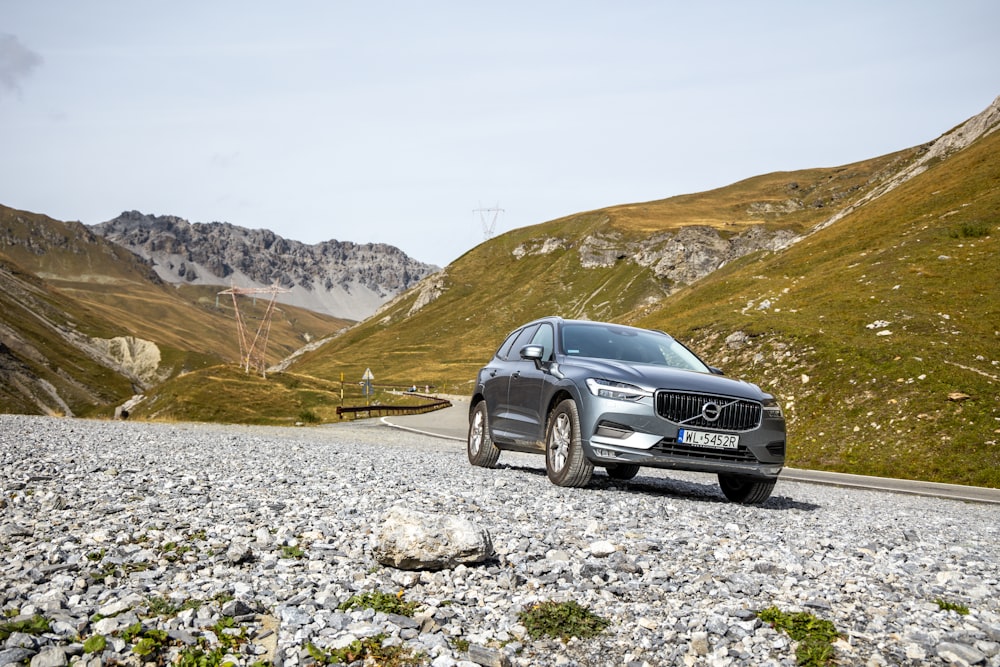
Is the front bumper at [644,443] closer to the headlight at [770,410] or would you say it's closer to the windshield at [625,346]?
the headlight at [770,410]

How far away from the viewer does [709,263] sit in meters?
147

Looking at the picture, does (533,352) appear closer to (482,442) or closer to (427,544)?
(482,442)

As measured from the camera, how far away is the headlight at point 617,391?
9.95 m

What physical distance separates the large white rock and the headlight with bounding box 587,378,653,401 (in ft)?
13.9

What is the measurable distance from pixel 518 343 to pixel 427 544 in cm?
810

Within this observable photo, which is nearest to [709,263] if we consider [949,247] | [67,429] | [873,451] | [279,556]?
[949,247]

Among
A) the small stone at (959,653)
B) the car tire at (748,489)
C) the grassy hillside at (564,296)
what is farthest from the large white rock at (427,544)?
the grassy hillside at (564,296)

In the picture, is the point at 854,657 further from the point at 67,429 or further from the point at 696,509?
the point at 67,429

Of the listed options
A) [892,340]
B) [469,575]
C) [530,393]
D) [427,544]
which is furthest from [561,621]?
[892,340]

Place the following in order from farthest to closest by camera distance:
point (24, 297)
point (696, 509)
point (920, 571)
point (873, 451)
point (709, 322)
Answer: point (24, 297) < point (709, 322) < point (873, 451) < point (696, 509) < point (920, 571)

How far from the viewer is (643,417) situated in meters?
9.86

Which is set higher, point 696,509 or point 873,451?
point 696,509

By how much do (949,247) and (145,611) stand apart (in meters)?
41.9

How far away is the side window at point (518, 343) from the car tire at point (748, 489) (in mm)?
4001
